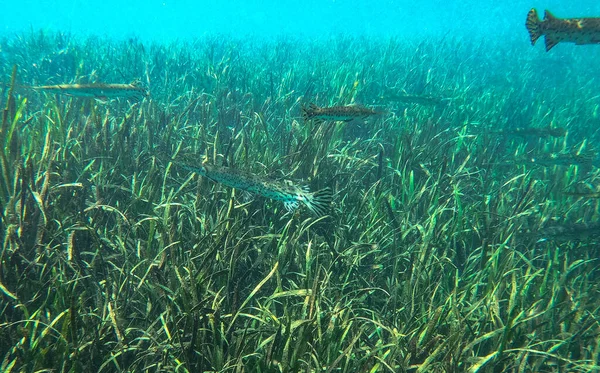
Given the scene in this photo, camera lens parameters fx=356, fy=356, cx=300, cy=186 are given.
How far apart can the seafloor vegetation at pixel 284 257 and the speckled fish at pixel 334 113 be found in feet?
2.99

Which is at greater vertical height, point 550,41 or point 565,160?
point 550,41

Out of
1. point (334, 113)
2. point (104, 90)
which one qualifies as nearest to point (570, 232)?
point (334, 113)

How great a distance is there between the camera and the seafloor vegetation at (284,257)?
2547 millimetres

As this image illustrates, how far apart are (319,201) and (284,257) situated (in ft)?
2.25

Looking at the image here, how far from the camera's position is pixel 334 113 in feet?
14.8

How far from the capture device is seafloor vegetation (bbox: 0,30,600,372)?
100 inches

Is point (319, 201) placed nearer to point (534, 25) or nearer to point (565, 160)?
point (534, 25)

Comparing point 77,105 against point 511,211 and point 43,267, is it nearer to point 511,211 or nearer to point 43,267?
point 43,267

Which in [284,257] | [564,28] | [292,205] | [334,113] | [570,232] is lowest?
[570,232]

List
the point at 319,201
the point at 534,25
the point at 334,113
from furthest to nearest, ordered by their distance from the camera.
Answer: the point at 534,25
the point at 334,113
the point at 319,201

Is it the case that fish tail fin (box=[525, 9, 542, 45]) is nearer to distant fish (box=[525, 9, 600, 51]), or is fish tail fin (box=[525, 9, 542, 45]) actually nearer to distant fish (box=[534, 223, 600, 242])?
distant fish (box=[525, 9, 600, 51])

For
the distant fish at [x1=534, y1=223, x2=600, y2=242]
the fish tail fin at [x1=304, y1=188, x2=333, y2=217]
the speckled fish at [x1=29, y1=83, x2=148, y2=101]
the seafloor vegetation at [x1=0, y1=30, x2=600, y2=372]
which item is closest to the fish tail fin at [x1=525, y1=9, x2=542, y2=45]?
the seafloor vegetation at [x1=0, y1=30, x2=600, y2=372]

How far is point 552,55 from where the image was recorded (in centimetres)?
2248

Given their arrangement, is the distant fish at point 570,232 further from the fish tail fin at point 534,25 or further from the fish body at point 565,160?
the fish tail fin at point 534,25
